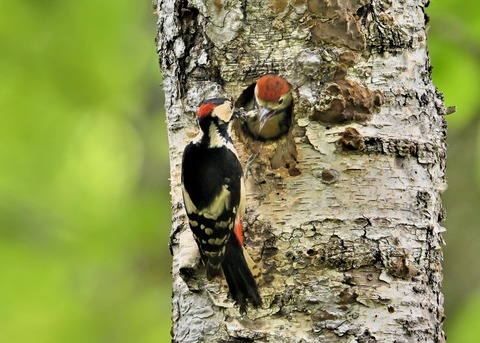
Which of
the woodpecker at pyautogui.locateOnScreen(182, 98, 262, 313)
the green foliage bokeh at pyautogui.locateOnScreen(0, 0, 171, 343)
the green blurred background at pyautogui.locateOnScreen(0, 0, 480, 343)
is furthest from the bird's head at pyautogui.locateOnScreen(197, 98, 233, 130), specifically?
the green foliage bokeh at pyautogui.locateOnScreen(0, 0, 171, 343)

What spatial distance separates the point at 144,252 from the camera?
7262 millimetres

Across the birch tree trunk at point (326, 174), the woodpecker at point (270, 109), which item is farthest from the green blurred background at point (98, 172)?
the woodpecker at point (270, 109)

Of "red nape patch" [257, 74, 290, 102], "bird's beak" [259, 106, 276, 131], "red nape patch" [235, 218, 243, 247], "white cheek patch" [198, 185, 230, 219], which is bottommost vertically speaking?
"red nape patch" [235, 218, 243, 247]

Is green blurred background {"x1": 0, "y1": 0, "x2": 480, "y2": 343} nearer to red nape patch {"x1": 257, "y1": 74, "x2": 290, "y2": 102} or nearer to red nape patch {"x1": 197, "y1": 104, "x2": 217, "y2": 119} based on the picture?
red nape patch {"x1": 257, "y1": 74, "x2": 290, "y2": 102}

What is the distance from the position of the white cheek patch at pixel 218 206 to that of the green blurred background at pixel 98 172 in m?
2.21

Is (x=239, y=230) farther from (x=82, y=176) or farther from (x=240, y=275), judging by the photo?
(x=82, y=176)

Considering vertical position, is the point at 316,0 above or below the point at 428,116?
above

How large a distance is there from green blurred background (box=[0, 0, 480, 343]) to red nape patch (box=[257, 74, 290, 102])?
1976 mm

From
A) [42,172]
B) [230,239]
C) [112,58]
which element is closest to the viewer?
[230,239]

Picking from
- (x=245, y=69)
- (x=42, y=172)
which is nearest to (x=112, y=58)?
(x=42, y=172)

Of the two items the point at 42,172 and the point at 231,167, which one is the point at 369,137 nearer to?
the point at 231,167

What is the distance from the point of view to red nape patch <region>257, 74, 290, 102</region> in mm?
3166

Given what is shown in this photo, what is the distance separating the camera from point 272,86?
3176mm

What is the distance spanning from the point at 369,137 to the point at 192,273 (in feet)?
2.55
